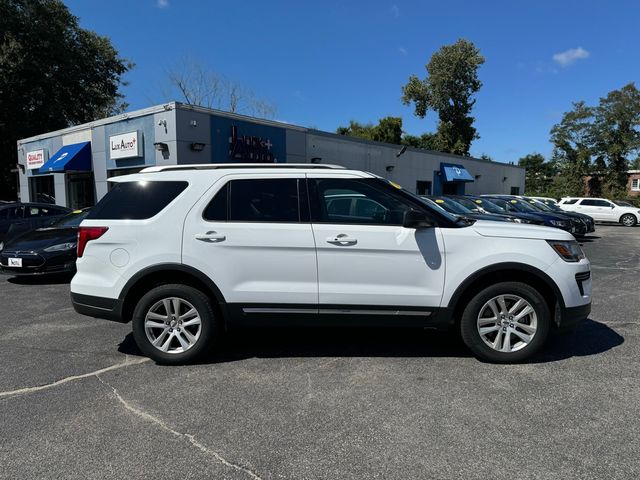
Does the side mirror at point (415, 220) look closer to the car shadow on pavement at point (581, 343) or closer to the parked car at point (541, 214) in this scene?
the car shadow on pavement at point (581, 343)

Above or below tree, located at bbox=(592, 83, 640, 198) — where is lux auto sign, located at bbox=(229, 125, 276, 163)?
below

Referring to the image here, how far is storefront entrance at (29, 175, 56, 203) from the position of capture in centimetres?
2100

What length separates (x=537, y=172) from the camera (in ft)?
257

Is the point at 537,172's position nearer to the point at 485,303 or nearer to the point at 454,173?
the point at 454,173

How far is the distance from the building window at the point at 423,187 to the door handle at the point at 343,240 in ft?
75.6

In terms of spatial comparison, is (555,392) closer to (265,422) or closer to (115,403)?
(265,422)

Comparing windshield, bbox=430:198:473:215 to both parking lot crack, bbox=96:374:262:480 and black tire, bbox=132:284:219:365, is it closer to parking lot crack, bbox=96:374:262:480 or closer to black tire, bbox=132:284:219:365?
black tire, bbox=132:284:219:365

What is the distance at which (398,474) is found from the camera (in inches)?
100

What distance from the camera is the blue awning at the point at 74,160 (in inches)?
673

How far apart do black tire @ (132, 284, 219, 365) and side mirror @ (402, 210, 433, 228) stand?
1957 mm

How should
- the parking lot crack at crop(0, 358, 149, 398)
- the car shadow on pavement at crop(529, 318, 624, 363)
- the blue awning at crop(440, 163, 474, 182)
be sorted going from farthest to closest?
the blue awning at crop(440, 163, 474, 182) → the car shadow on pavement at crop(529, 318, 624, 363) → the parking lot crack at crop(0, 358, 149, 398)

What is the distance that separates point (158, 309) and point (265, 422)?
5.53 ft

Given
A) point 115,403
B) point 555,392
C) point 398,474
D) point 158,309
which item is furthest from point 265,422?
point 555,392

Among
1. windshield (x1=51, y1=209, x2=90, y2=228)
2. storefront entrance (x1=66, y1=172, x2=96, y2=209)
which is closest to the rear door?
windshield (x1=51, y1=209, x2=90, y2=228)
